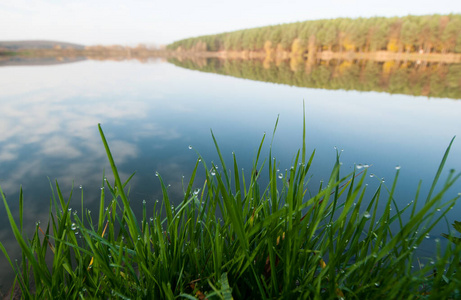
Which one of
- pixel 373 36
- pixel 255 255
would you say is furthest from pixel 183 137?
pixel 373 36

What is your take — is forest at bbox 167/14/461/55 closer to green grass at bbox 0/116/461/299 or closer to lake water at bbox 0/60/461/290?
lake water at bbox 0/60/461/290

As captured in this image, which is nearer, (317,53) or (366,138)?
(366,138)

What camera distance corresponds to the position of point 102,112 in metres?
9.91

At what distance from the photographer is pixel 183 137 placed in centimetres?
723

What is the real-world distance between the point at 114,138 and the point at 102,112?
368 cm

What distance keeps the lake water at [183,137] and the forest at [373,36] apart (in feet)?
157

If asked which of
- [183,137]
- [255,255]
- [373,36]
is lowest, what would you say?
[183,137]

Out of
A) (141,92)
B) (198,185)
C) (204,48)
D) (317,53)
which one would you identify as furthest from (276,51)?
(198,185)

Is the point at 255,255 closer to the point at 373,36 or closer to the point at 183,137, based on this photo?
the point at 183,137

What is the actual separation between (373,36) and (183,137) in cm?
5991

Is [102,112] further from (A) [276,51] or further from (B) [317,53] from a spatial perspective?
(A) [276,51]

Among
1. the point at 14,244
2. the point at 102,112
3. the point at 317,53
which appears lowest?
the point at 14,244

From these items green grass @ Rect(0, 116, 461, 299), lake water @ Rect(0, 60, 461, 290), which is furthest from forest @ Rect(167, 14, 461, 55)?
green grass @ Rect(0, 116, 461, 299)

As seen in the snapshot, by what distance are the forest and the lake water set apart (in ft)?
157
